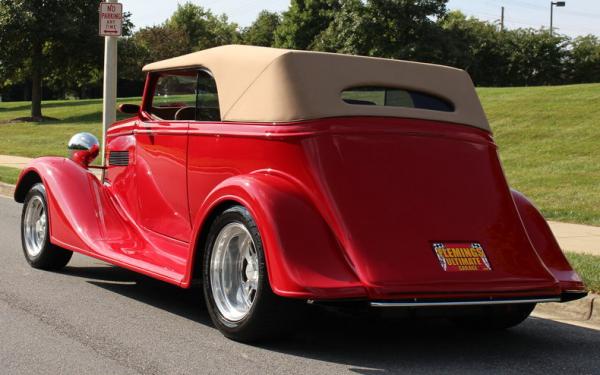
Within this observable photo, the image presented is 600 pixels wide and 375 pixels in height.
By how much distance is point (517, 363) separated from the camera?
517 cm

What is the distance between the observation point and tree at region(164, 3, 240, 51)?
293ft

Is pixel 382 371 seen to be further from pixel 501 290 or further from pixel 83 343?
pixel 83 343

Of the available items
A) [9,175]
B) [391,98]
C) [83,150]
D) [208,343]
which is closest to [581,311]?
[391,98]

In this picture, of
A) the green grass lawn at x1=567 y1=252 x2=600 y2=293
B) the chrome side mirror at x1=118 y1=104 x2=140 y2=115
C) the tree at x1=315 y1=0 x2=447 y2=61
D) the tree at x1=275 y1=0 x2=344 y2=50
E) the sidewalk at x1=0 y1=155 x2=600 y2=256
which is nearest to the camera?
the green grass lawn at x1=567 y1=252 x2=600 y2=293

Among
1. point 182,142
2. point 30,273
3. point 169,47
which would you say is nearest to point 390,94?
point 182,142

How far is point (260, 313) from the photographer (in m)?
5.10

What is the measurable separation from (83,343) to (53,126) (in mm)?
29567

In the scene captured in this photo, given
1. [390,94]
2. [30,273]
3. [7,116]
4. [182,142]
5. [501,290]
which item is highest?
Answer: [390,94]

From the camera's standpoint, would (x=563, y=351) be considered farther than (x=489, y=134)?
No

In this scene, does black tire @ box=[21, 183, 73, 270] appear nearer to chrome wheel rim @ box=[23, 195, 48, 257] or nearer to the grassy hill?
chrome wheel rim @ box=[23, 195, 48, 257]

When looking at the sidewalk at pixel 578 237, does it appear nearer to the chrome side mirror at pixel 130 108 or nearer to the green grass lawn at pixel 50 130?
the chrome side mirror at pixel 130 108

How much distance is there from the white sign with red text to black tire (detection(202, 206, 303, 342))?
8964 mm

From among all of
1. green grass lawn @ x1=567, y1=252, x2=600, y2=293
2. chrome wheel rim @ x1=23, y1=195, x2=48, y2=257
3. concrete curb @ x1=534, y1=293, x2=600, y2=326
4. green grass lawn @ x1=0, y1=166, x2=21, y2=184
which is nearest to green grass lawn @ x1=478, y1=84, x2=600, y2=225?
green grass lawn @ x1=567, y1=252, x2=600, y2=293

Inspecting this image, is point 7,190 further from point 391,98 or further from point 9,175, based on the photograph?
point 391,98
